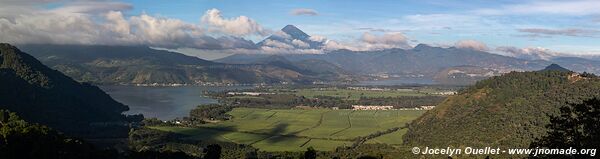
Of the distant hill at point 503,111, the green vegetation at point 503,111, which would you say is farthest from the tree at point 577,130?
the green vegetation at point 503,111

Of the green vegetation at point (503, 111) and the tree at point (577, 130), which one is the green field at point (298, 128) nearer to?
the green vegetation at point (503, 111)

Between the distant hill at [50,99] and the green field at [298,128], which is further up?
the distant hill at [50,99]

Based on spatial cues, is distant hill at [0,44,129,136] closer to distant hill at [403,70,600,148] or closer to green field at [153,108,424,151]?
green field at [153,108,424,151]

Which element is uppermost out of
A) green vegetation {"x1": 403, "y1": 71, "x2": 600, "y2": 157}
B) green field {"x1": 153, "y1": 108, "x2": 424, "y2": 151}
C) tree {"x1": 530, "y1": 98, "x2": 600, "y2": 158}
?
tree {"x1": 530, "y1": 98, "x2": 600, "y2": 158}

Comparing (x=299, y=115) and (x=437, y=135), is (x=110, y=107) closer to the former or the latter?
(x=299, y=115)

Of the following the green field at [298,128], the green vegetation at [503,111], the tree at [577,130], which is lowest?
the green field at [298,128]

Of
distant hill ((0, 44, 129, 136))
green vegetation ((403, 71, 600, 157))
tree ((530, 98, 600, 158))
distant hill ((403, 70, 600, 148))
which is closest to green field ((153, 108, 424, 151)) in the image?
green vegetation ((403, 71, 600, 157))
